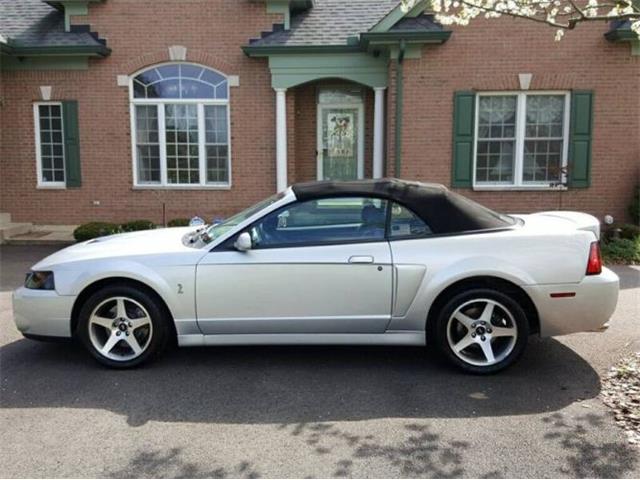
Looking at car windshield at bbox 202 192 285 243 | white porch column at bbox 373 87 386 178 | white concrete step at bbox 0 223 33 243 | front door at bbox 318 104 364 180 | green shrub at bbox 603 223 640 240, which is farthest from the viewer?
front door at bbox 318 104 364 180

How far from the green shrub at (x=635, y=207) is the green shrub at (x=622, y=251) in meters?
1.20

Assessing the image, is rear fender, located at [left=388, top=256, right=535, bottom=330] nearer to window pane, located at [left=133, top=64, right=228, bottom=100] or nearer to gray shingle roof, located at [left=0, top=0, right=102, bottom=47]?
window pane, located at [left=133, top=64, right=228, bottom=100]

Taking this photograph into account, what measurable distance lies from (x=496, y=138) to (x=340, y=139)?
3315mm

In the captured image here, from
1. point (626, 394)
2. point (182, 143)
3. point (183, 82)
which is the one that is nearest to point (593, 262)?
point (626, 394)

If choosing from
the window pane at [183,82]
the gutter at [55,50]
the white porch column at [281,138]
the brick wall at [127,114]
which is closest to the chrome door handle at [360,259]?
the white porch column at [281,138]

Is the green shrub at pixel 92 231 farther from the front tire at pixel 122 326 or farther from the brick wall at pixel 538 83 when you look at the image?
the front tire at pixel 122 326

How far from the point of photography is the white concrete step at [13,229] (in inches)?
452

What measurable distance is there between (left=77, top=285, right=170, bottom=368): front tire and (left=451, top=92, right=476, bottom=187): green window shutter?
8105mm

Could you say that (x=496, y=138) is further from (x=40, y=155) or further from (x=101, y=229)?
(x=40, y=155)

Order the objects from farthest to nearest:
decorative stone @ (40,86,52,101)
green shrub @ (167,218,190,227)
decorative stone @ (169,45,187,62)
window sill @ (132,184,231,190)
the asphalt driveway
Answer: window sill @ (132,184,231,190) < decorative stone @ (40,86,52,101) < decorative stone @ (169,45,187,62) < green shrub @ (167,218,190,227) < the asphalt driveway

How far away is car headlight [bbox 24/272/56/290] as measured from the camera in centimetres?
451

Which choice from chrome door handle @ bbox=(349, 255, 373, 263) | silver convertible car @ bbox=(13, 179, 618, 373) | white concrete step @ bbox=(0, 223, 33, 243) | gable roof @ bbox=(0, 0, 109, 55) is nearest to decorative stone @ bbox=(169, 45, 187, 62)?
gable roof @ bbox=(0, 0, 109, 55)

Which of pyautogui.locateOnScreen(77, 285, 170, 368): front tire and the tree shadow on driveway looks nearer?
the tree shadow on driveway

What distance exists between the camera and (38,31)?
12.2 metres
